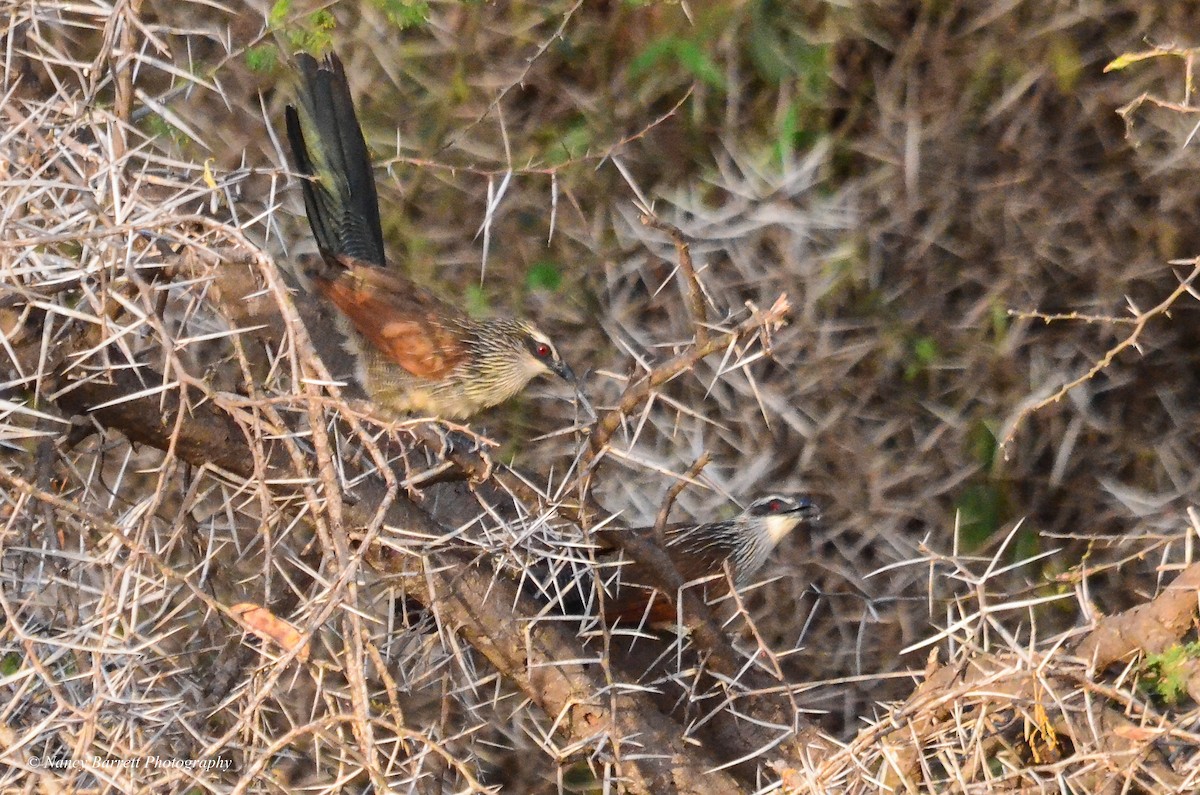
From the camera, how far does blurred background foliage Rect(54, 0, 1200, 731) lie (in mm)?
4211

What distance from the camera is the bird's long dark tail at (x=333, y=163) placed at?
134 inches

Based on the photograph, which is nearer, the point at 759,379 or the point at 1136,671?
the point at 1136,671

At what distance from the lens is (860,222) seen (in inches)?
169

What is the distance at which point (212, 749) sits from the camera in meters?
2.11

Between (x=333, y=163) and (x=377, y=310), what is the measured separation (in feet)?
1.36

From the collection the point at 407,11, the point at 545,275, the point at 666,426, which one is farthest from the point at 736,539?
the point at 407,11

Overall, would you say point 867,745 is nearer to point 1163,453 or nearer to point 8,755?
point 8,755

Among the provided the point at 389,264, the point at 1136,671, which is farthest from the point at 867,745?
the point at 389,264

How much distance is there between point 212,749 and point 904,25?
10.8 ft

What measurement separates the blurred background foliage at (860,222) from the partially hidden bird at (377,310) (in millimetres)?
422

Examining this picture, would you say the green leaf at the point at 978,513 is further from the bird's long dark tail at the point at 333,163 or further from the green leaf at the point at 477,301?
the bird's long dark tail at the point at 333,163

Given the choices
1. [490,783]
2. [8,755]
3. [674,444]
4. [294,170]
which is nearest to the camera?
[8,755]

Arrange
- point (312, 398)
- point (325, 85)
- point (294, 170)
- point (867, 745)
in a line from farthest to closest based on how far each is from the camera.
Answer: point (294, 170) < point (325, 85) < point (867, 745) < point (312, 398)

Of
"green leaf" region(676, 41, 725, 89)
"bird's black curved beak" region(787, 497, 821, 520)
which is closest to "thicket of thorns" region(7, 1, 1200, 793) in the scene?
"green leaf" region(676, 41, 725, 89)
